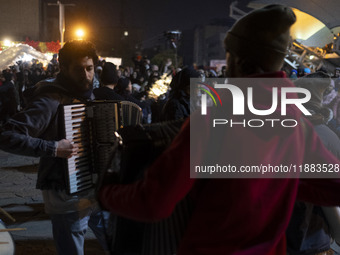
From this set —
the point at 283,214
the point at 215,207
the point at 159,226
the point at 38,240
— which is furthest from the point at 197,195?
the point at 38,240

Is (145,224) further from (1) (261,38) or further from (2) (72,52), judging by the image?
(2) (72,52)

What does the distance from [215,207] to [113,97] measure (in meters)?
3.22

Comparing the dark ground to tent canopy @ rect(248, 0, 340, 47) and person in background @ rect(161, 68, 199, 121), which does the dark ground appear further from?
tent canopy @ rect(248, 0, 340, 47)

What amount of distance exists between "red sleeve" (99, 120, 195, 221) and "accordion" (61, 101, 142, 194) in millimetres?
1335

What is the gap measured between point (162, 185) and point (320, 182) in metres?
0.85

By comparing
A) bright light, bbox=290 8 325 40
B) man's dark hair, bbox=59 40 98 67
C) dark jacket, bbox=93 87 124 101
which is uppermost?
bright light, bbox=290 8 325 40

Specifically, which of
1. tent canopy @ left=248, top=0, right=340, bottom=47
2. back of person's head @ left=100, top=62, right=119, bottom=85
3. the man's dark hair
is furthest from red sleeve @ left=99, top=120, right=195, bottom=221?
tent canopy @ left=248, top=0, right=340, bottom=47

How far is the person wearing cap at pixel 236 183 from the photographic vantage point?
4.75ft

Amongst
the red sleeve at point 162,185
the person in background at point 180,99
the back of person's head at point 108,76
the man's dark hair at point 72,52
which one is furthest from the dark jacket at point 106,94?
the red sleeve at point 162,185

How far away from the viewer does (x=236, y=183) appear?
1.51m

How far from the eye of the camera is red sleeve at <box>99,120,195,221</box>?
4.67 feet

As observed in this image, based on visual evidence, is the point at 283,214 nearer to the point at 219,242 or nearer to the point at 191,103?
the point at 219,242

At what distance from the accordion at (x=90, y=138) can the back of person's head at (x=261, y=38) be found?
1.41 metres

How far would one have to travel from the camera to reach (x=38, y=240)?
4871mm
